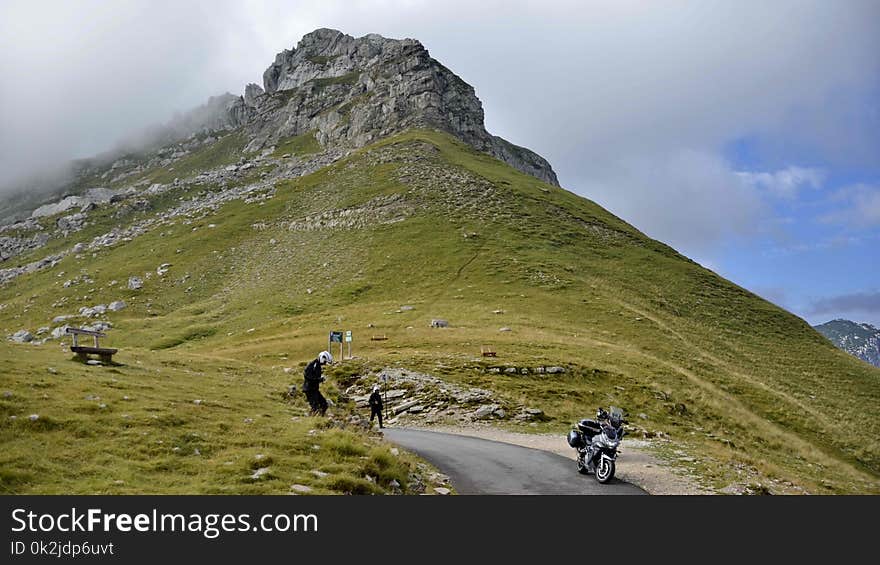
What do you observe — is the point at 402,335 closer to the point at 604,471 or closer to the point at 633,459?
the point at 633,459

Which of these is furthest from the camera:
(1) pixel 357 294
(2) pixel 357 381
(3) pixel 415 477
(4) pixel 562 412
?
(1) pixel 357 294

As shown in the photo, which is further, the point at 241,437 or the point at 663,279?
the point at 663,279

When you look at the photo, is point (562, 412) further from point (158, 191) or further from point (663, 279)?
point (158, 191)

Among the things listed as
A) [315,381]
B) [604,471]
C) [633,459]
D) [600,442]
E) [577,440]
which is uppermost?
[315,381]

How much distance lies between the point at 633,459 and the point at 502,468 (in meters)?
5.73

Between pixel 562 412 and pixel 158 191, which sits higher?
pixel 158 191

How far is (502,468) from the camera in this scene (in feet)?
67.0

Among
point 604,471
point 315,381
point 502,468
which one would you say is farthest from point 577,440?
point 315,381

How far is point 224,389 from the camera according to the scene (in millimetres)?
27750

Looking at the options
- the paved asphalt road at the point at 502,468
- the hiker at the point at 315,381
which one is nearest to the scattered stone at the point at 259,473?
the paved asphalt road at the point at 502,468

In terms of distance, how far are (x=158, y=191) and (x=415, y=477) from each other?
18433 cm

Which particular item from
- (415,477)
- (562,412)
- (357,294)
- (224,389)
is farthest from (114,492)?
(357,294)

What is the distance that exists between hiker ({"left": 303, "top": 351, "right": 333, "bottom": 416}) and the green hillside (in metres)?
1.09
